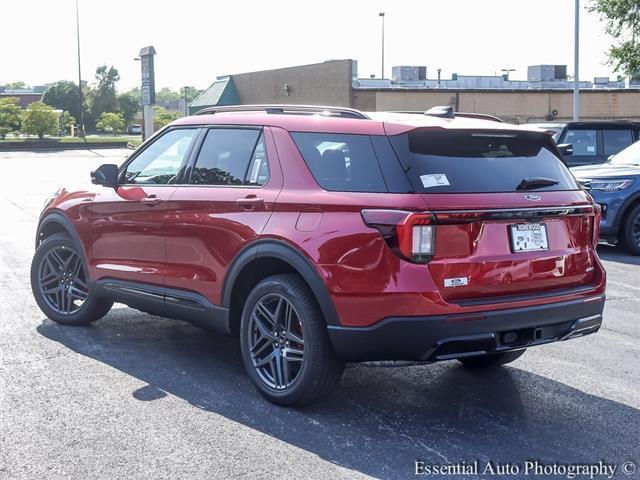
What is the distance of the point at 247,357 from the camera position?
213 inches

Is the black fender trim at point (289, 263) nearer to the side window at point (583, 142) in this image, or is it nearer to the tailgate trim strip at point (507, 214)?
the tailgate trim strip at point (507, 214)

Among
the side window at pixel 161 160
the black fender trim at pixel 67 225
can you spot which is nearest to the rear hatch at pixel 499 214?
the side window at pixel 161 160

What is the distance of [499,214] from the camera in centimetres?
470

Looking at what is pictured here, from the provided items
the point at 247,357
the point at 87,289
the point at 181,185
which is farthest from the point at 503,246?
the point at 87,289

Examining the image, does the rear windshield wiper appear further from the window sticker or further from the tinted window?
the tinted window

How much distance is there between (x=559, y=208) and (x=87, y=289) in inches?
158

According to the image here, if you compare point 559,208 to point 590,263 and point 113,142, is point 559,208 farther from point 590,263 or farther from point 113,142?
point 113,142

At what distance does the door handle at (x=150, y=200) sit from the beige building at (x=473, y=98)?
3118cm

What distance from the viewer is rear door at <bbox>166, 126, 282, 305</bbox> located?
17.5ft

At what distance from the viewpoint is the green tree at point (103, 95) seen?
86.6 meters

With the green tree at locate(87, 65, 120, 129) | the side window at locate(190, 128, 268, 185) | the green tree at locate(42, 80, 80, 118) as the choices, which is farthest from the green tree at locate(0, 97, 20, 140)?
the side window at locate(190, 128, 268, 185)

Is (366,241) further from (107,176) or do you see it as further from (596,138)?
(596,138)

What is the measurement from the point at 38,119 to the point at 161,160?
2393 inches

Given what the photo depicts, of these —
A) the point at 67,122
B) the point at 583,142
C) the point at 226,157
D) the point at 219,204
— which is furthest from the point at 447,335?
the point at 67,122
